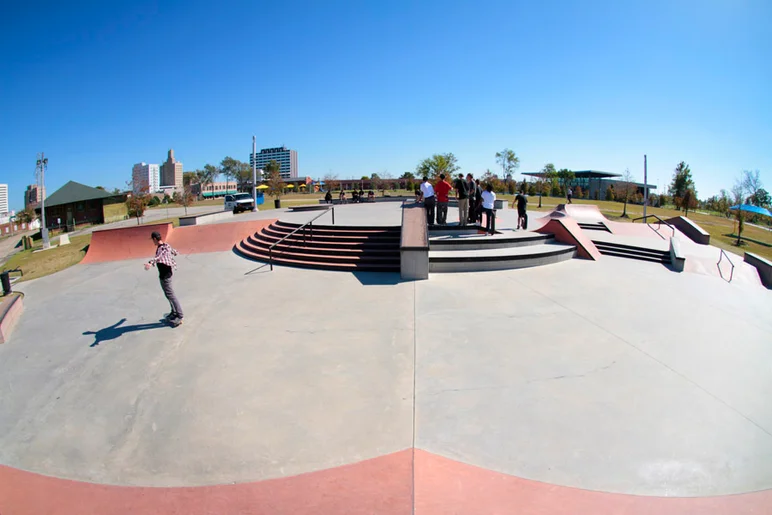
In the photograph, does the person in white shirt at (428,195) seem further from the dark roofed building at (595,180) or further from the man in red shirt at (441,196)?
the dark roofed building at (595,180)

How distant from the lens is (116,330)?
21.9 ft

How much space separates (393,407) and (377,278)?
513 cm

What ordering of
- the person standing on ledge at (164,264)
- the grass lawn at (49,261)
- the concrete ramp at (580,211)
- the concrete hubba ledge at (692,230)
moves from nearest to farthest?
the person standing on ledge at (164,264)
the grass lawn at (49,261)
the concrete hubba ledge at (692,230)
the concrete ramp at (580,211)

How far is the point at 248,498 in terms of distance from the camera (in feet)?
10.2

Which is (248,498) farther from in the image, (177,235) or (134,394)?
(177,235)

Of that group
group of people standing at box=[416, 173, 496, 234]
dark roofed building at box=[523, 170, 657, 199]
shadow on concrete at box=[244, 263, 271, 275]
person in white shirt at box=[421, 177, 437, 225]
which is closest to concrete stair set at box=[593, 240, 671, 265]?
group of people standing at box=[416, 173, 496, 234]

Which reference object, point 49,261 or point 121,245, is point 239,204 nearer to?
point 49,261

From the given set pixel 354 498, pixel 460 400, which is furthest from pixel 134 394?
pixel 460 400

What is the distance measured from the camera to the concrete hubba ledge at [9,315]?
667 centimetres

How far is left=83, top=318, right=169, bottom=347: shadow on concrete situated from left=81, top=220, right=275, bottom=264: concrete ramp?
7375 millimetres

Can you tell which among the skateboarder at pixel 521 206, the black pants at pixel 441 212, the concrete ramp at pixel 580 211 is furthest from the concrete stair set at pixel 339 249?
the concrete ramp at pixel 580 211

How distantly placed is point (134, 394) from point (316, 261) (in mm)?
6263

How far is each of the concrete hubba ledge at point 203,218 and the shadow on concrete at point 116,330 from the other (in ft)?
36.6

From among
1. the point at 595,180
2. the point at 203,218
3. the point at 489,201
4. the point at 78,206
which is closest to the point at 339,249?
the point at 489,201
